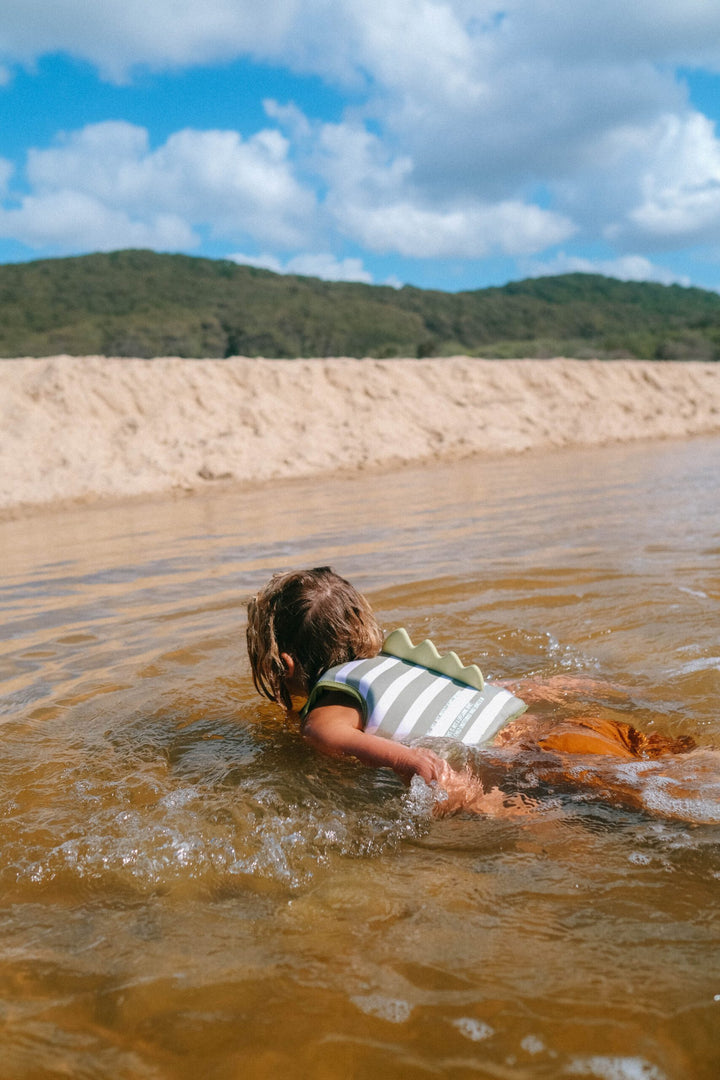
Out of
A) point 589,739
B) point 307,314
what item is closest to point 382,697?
point 589,739

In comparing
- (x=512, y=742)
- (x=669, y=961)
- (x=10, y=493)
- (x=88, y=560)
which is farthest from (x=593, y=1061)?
(x=10, y=493)

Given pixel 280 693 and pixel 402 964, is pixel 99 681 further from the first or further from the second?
pixel 402 964

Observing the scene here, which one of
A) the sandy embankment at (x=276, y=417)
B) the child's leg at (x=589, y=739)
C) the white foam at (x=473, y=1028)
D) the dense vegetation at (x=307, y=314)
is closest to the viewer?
the white foam at (x=473, y=1028)

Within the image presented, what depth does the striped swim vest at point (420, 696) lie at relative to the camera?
106 inches

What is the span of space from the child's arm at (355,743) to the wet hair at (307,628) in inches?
7.4

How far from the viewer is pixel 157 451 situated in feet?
41.5

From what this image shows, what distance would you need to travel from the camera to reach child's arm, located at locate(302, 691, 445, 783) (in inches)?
97.7

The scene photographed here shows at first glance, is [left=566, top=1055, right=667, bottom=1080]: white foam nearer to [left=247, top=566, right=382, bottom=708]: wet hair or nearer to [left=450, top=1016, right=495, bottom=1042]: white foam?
[left=450, top=1016, right=495, bottom=1042]: white foam

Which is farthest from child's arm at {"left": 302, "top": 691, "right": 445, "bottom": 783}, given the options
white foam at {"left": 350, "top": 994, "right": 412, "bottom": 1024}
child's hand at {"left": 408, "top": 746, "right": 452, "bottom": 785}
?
white foam at {"left": 350, "top": 994, "right": 412, "bottom": 1024}

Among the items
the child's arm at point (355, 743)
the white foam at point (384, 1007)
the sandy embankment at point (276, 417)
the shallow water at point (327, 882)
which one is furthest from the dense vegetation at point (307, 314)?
the white foam at point (384, 1007)

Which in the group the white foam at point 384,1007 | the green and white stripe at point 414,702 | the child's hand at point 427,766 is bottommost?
the white foam at point 384,1007

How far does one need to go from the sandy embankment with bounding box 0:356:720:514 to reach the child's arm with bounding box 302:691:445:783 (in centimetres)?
874

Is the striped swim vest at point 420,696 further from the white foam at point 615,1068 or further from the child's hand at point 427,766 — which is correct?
the white foam at point 615,1068

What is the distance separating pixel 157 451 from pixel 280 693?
10.2 metres
